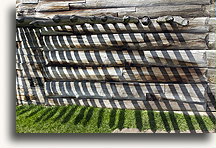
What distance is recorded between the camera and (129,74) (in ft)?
8.18

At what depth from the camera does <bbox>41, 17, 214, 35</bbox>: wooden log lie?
233cm

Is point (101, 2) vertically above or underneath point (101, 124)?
above

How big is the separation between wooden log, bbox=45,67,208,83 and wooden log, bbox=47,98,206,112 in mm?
208

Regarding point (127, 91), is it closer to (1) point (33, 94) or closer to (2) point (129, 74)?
(2) point (129, 74)

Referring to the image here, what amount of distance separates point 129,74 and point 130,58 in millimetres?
154

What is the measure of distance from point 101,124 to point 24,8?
1.31m

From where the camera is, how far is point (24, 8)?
2486mm

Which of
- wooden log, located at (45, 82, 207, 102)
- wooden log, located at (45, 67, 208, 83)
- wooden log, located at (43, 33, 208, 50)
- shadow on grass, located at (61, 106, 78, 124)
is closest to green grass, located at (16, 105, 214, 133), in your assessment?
shadow on grass, located at (61, 106, 78, 124)

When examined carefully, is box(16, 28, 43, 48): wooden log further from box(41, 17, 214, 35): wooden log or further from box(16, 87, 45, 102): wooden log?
box(16, 87, 45, 102): wooden log

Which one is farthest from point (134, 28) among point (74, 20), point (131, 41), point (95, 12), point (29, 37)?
point (29, 37)

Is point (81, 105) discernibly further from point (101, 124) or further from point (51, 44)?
point (51, 44)

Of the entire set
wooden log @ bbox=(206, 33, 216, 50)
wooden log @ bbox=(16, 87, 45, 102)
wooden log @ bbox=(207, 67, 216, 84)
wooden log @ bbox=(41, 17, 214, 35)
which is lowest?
wooden log @ bbox=(16, 87, 45, 102)
